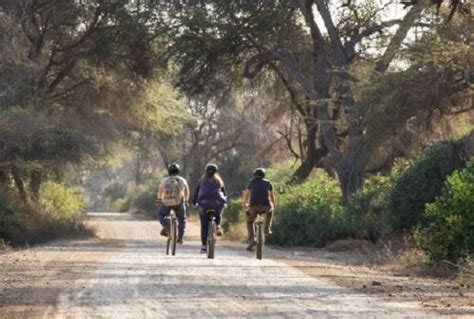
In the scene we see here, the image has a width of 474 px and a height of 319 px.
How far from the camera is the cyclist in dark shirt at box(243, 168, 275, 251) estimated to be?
1997 cm

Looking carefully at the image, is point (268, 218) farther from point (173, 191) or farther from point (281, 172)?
point (281, 172)

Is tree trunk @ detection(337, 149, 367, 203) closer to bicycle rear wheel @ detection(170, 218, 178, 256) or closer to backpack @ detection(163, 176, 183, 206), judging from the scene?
bicycle rear wheel @ detection(170, 218, 178, 256)

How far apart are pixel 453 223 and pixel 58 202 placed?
83.9 ft

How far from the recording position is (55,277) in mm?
15188

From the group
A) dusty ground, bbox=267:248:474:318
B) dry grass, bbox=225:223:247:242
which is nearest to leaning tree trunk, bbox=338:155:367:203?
dry grass, bbox=225:223:247:242

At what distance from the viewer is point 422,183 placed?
73.0ft

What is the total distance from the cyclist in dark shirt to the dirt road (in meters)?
1.26

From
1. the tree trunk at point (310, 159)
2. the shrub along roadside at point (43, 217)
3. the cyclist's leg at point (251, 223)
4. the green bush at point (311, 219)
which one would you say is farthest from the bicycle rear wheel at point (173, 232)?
the tree trunk at point (310, 159)

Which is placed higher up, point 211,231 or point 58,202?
point 58,202

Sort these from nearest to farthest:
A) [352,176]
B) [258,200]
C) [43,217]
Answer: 1. [258,200]
2. [352,176]
3. [43,217]

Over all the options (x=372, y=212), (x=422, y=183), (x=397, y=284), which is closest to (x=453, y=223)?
(x=397, y=284)

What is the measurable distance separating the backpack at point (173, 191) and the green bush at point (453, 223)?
5684 millimetres

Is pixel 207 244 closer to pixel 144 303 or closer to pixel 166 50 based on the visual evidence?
pixel 144 303

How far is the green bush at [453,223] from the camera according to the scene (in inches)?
640
